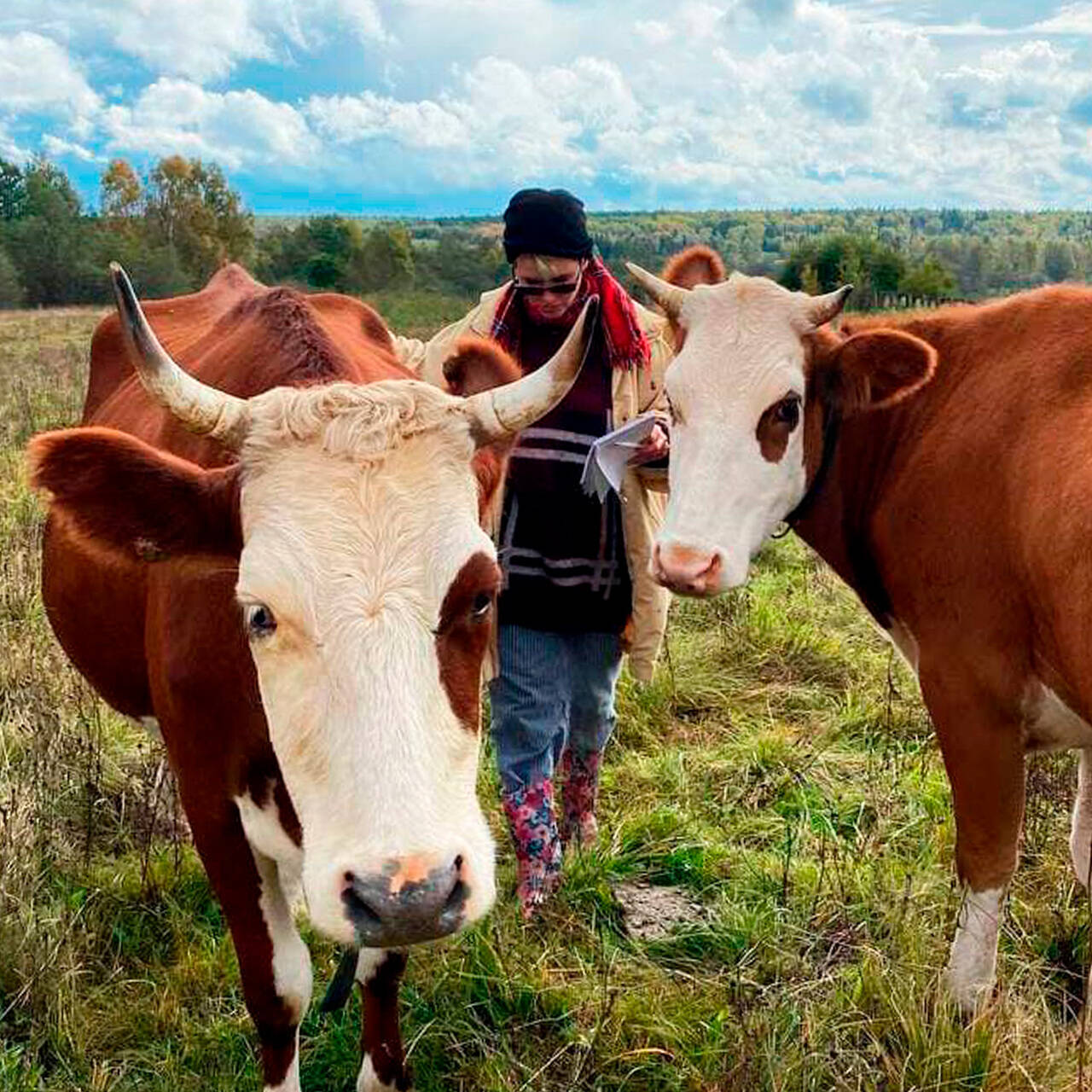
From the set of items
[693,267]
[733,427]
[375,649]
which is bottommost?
[375,649]

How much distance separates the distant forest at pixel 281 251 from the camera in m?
43.6

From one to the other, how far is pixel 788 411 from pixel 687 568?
0.70 meters

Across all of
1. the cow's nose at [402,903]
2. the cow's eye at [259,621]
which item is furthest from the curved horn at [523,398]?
the cow's nose at [402,903]

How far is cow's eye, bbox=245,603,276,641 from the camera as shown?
2.25 m

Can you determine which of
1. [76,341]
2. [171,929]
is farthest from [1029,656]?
[76,341]

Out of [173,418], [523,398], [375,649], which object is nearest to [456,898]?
[375,649]

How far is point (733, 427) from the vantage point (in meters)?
3.78

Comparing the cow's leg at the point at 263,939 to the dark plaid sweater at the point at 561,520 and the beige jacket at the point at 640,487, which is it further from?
the beige jacket at the point at 640,487

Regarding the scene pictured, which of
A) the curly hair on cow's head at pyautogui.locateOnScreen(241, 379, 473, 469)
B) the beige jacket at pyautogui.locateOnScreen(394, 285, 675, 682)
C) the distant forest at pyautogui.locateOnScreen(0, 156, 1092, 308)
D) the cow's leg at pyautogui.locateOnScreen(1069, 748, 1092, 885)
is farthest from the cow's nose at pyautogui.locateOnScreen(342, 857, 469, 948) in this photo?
the distant forest at pyautogui.locateOnScreen(0, 156, 1092, 308)

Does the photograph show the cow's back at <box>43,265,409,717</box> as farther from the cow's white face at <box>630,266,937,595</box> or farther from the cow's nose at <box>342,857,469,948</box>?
the cow's white face at <box>630,266,937,595</box>

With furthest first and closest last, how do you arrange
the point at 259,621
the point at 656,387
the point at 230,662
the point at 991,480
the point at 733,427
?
the point at 656,387
the point at 733,427
the point at 991,480
the point at 230,662
the point at 259,621

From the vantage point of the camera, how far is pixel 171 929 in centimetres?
388

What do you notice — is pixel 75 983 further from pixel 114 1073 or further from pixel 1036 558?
pixel 1036 558

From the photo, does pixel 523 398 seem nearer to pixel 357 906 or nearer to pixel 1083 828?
pixel 357 906
